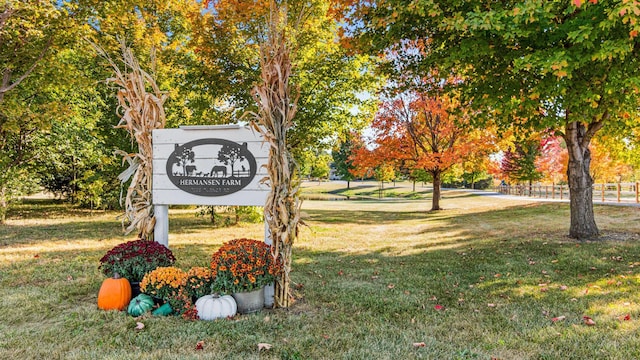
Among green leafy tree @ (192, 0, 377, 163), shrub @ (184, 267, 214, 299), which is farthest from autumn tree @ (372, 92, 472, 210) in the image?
shrub @ (184, 267, 214, 299)

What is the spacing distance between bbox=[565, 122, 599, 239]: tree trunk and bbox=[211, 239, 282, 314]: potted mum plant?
26.5 ft

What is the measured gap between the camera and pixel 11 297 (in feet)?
15.8

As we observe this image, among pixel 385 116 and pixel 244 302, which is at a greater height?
pixel 385 116

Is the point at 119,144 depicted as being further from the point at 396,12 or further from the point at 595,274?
the point at 595,274

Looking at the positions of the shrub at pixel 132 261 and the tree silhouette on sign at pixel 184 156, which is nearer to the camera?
the shrub at pixel 132 261

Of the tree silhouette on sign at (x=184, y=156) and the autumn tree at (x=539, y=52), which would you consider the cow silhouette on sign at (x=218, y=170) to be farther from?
the autumn tree at (x=539, y=52)

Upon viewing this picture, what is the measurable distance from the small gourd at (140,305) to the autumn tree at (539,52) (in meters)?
5.65

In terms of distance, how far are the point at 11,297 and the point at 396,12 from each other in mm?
7059

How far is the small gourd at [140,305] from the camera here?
4.16 meters

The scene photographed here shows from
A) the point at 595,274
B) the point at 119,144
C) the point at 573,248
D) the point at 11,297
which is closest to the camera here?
the point at 11,297

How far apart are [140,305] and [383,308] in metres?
2.80

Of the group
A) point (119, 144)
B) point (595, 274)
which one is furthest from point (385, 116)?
point (595, 274)

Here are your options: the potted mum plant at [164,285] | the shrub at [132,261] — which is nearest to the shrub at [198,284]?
the potted mum plant at [164,285]

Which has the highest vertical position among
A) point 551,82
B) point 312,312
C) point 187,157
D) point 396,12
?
point 396,12
